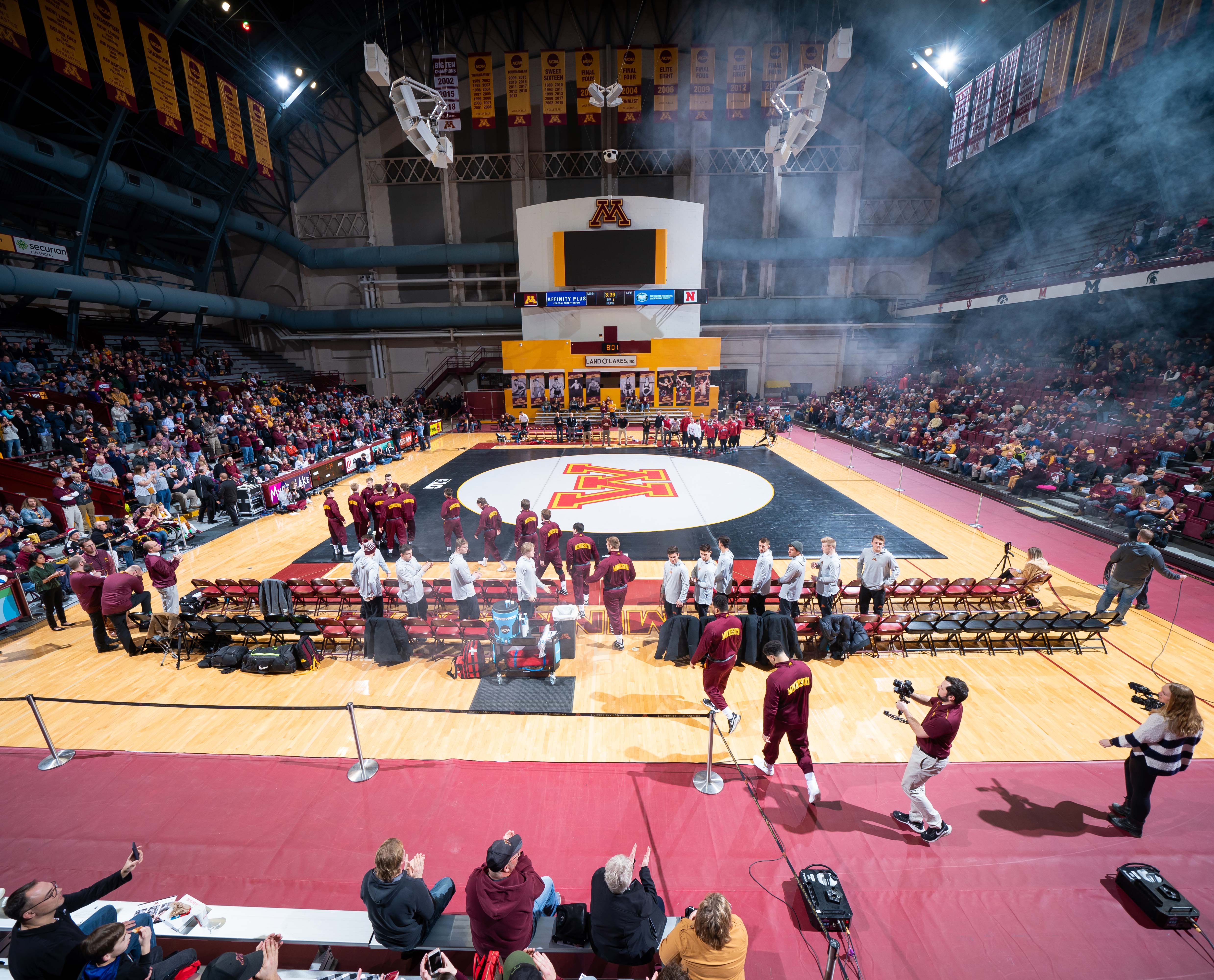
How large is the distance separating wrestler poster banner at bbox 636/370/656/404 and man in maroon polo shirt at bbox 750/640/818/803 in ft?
82.5

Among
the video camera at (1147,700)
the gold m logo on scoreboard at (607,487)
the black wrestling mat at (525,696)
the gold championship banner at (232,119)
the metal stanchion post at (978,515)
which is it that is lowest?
the black wrestling mat at (525,696)

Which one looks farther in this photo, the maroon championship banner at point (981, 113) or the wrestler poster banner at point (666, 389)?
the wrestler poster banner at point (666, 389)

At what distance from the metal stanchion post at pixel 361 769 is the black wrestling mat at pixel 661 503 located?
5.70 m

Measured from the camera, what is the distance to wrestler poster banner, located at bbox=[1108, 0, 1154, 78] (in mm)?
16312

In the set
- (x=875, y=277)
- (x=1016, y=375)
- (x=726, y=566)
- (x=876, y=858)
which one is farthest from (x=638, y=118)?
(x=876, y=858)

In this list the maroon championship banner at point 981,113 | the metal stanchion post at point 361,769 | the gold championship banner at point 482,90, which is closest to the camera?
the metal stanchion post at point 361,769

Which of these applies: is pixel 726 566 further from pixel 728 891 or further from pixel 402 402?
pixel 402 402

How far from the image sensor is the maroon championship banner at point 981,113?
23.5 metres

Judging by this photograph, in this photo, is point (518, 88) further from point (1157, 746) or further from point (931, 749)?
point (1157, 746)

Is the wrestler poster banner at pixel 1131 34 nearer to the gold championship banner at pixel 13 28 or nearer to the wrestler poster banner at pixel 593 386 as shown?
the wrestler poster banner at pixel 593 386


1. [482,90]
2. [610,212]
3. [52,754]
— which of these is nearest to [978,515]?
[52,754]

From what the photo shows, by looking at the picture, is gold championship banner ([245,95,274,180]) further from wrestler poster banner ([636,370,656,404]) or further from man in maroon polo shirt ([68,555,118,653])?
man in maroon polo shirt ([68,555,118,653])

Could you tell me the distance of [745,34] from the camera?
2922 centimetres

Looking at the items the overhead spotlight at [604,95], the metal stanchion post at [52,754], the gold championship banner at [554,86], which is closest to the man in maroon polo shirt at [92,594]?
the metal stanchion post at [52,754]
